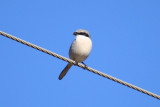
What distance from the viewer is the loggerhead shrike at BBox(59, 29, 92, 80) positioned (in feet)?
18.2

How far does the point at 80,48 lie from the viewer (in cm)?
554

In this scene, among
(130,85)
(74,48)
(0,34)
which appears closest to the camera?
(0,34)

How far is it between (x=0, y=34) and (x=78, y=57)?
6.75ft

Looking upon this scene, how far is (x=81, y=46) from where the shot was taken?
5535 mm

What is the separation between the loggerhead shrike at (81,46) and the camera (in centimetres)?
554

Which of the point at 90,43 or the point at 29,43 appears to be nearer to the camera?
the point at 29,43

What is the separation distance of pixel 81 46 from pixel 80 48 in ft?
0.12

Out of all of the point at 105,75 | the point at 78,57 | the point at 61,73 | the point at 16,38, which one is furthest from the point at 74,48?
the point at 16,38

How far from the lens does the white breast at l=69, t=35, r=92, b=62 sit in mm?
5535

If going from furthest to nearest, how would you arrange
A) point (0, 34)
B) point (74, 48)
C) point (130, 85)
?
point (74, 48) < point (130, 85) < point (0, 34)

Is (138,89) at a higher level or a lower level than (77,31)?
lower

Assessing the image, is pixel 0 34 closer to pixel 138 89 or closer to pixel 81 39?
pixel 138 89

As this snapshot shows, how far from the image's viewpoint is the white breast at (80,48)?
5.54 m

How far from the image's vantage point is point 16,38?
3.81 m
